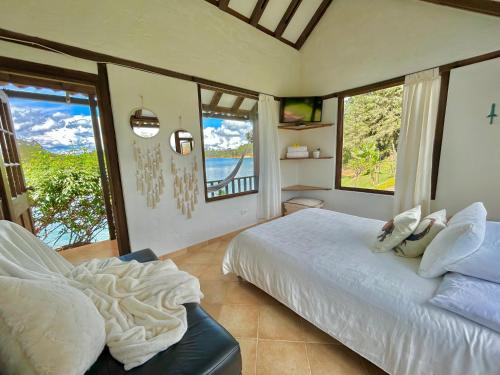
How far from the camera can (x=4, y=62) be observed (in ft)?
5.10

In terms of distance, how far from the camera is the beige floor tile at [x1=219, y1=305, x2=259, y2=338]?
148cm

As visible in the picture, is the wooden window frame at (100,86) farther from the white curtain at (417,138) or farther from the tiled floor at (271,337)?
the white curtain at (417,138)

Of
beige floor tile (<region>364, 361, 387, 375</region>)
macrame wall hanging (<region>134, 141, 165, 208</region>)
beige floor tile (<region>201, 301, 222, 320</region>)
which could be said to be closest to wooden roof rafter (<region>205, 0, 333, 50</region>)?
macrame wall hanging (<region>134, 141, 165, 208</region>)

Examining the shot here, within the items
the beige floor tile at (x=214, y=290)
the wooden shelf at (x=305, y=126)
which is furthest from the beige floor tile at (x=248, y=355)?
the wooden shelf at (x=305, y=126)

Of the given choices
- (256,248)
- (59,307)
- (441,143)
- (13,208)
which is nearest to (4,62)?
(13,208)

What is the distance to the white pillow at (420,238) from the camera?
133cm

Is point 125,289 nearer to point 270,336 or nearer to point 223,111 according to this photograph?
point 270,336

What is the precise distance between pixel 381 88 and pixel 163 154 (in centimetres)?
301

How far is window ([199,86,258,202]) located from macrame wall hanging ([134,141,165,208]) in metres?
0.60

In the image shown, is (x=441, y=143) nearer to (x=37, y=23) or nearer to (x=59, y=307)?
(x=59, y=307)

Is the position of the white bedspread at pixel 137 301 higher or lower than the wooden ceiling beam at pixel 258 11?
lower

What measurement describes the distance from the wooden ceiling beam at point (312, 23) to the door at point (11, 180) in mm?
3963

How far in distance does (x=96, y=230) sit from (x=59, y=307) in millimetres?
3057

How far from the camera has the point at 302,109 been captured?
3348 mm
